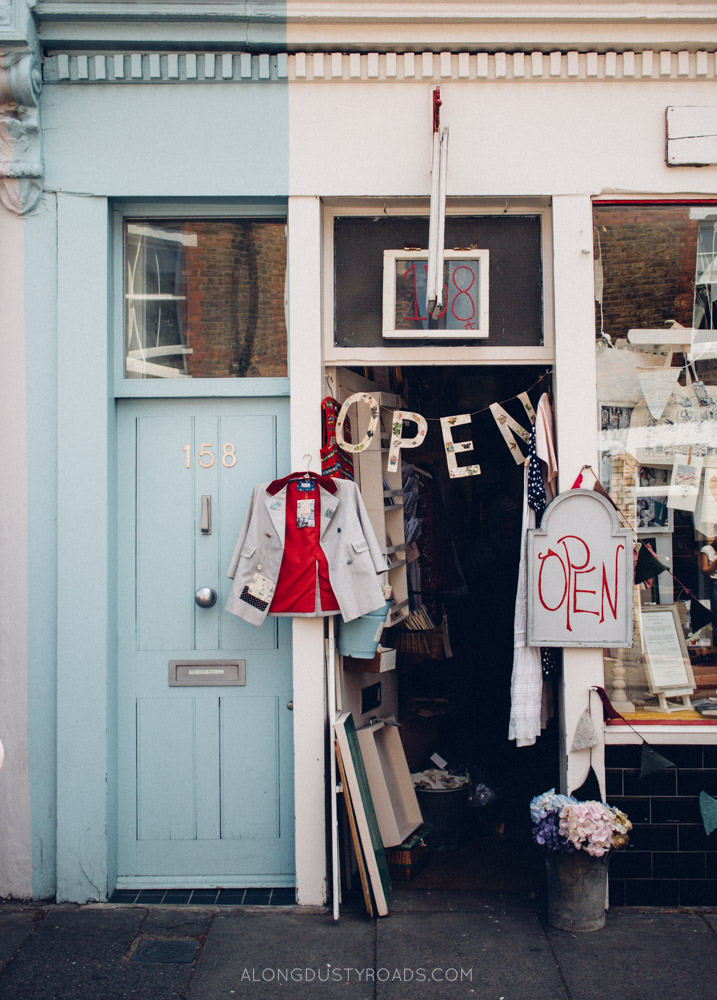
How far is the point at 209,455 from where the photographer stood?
Answer: 4.70 m

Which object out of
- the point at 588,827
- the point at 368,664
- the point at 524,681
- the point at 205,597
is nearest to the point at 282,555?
the point at 205,597

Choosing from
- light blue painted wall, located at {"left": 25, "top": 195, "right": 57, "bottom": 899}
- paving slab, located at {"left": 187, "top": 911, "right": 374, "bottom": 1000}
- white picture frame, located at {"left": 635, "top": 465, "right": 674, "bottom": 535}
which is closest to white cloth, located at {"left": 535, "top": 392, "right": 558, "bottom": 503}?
white picture frame, located at {"left": 635, "top": 465, "right": 674, "bottom": 535}

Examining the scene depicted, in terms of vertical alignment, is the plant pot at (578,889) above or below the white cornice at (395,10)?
below

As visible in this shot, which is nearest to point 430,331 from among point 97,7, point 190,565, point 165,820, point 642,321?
point 642,321

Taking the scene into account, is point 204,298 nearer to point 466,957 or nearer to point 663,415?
point 663,415

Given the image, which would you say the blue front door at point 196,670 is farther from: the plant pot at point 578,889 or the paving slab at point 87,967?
the plant pot at point 578,889

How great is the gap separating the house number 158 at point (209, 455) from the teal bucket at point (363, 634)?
1090 mm

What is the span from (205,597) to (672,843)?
109 inches

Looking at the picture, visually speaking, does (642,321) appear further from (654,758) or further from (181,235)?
(181,235)

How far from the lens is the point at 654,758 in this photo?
4328 millimetres

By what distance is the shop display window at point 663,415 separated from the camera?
15.2ft

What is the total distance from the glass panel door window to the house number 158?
401 millimetres

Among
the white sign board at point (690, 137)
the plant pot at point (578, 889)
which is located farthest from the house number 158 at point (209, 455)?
the white sign board at point (690, 137)

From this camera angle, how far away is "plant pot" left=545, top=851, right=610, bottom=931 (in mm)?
4078
